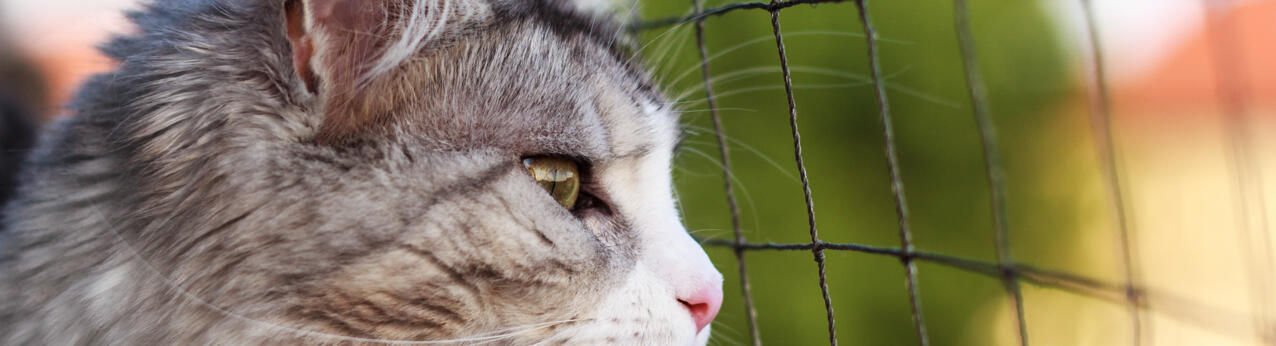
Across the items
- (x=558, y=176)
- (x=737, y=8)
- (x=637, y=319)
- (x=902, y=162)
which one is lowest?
(x=637, y=319)

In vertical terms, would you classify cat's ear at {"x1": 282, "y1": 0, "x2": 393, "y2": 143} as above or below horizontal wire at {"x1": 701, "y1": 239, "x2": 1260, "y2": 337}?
above

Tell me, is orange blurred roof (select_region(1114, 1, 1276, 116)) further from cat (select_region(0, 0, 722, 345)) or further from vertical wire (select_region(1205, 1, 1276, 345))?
cat (select_region(0, 0, 722, 345))

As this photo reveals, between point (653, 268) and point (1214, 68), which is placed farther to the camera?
point (1214, 68)

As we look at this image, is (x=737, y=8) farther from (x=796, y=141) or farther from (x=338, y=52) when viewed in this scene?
(x=338, y=52)

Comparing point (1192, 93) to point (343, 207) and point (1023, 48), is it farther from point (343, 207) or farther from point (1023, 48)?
point (343, 207)

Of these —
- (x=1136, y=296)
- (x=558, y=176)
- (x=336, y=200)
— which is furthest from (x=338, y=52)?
(x=1136, y=296)

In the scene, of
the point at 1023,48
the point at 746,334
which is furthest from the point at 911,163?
the point at 746,334

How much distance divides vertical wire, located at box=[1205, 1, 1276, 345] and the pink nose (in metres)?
0.49

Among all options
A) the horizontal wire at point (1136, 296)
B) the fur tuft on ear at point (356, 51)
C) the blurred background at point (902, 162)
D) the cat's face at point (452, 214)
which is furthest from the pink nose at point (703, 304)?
the blurred background at point (902, 162)

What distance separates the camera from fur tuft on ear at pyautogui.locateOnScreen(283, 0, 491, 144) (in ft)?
2.45

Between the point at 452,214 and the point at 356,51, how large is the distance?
0.18 m

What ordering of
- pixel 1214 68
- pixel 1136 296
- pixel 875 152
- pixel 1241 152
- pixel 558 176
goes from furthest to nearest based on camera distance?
pixel 875 152, pixel 1214 68, pixel 558 176, pixel 1241 152, pixel 1136 296

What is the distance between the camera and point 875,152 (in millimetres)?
1978

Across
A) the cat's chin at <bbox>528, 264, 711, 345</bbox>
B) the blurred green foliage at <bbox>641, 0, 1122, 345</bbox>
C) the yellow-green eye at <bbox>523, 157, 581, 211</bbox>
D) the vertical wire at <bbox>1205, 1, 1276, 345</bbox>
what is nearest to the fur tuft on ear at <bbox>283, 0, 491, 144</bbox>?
the yellow-green eye at <bbox>523, 157, 581, 211</bbox>
